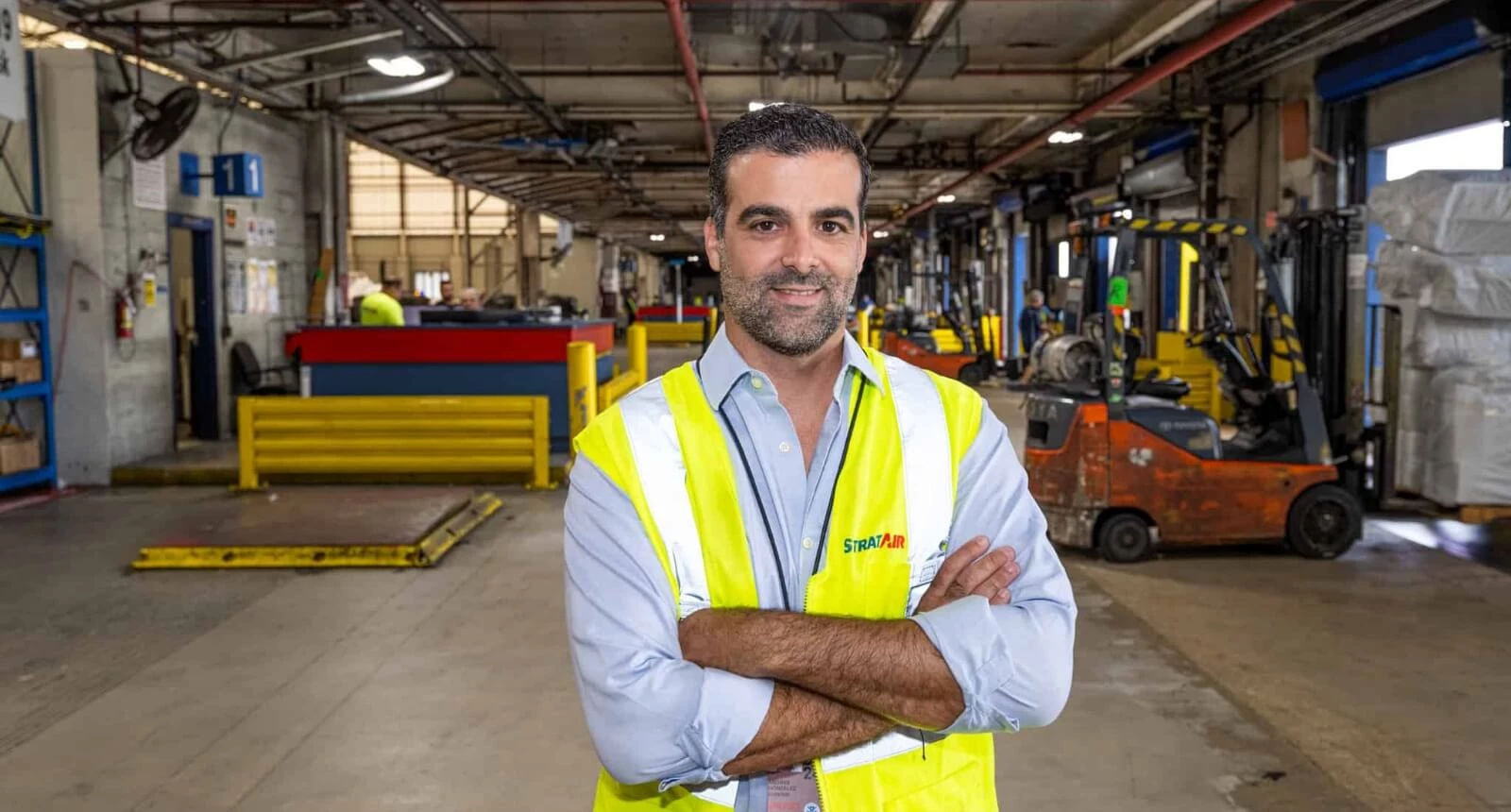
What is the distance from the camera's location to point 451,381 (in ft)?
37.1

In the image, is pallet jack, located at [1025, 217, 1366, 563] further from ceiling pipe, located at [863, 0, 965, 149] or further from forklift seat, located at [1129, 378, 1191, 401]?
ceiling pipe, located at [863, 0, 965, 149]

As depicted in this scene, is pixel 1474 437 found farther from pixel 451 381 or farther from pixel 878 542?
pixel 451 381

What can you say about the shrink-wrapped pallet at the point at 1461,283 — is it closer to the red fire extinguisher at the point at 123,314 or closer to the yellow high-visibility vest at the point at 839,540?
the yellow high-visibility vest at the point at 839,540

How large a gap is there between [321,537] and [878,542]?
6.30 metres

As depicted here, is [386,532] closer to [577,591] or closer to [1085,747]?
[1085,747]

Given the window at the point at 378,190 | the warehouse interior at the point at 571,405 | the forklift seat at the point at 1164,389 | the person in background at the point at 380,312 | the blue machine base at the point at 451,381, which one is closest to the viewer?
the warehouse interior at the point at 571,405

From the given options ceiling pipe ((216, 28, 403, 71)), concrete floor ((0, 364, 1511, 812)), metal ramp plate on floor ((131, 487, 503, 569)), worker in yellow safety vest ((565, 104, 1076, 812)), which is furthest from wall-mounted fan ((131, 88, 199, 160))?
worker in yellow safety vest ((565, 104, 1076, 812))

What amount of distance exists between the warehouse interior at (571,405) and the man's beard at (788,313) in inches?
8.8

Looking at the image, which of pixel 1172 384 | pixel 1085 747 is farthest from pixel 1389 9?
pixel 1085 747

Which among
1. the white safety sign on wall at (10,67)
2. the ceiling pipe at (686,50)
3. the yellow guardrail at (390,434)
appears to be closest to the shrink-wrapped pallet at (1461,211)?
the ceiling pipe at (686,50)

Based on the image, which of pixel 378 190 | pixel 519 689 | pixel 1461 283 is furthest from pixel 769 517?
pixel 378 190

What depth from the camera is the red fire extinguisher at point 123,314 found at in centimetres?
1016

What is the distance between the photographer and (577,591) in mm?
1653

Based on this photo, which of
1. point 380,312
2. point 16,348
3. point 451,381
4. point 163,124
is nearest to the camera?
point 16,348
